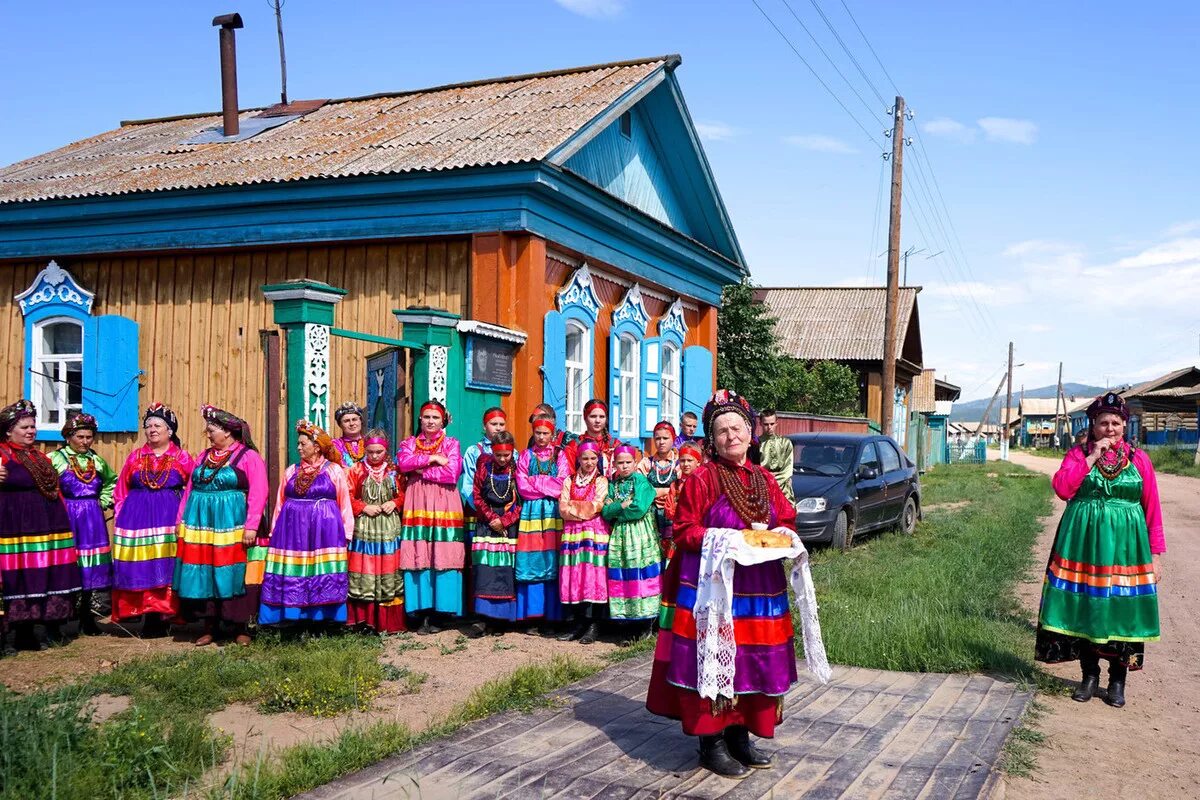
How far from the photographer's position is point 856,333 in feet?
103

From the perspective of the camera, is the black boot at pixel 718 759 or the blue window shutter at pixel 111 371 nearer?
the black boot at pixel 718 759

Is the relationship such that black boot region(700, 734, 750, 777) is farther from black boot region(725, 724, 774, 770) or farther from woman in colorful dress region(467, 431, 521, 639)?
woman in colorful dress region(467, 431, 521, 639)

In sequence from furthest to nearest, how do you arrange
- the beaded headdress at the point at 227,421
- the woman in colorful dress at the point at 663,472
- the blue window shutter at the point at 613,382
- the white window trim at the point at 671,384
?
the white window trim at the point at 671,384
the blue window shutter at the point at 613,382
the woman in colorful dress at the point at 663,472
the beaded headdress at the point at 227,421

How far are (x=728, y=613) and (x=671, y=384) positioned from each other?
9.60 meters

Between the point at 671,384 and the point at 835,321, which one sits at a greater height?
the point at 835,321

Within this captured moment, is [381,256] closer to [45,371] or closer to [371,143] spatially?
[371,143]

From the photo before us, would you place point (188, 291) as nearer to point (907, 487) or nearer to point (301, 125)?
point (301, 125)

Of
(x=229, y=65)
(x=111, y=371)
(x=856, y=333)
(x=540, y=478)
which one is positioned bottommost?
(x=540, y=478)

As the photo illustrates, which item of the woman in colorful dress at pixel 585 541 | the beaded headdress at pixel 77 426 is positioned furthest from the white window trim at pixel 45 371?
the woman in colorful dress at pixel 585 541

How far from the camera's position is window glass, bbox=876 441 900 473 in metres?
14.0

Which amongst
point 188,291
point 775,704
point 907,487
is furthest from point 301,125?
point 775,704

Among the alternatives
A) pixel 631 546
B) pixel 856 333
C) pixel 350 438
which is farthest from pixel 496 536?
pixel 856 333

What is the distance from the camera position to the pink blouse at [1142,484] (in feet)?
19.6

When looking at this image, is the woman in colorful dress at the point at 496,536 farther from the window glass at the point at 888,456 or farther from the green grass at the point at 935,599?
the window glass at the point at 888,456
